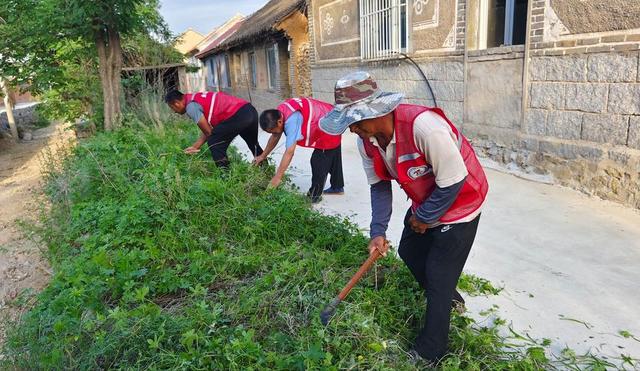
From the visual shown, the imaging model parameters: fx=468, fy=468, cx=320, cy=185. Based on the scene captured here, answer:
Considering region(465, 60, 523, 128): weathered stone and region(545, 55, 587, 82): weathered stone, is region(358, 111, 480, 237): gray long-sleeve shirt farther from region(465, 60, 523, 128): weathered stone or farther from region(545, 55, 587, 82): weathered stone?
region(465, 60, 523, 128): weathered stone

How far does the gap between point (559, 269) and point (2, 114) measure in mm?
23474

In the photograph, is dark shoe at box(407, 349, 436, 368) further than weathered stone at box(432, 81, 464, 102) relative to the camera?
No

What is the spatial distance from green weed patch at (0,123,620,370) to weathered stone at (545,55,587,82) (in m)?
2.71

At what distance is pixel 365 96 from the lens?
6.69ft

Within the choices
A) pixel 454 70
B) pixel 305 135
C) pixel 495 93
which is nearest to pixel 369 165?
pixel 305 135

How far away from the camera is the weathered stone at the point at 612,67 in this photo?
4066 mm

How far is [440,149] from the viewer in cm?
188

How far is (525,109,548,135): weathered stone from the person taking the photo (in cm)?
508

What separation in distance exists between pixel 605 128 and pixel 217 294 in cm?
385

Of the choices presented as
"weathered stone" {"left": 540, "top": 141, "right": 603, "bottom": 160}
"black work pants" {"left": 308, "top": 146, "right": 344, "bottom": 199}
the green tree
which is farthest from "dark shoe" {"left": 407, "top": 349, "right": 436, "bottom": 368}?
the green tree

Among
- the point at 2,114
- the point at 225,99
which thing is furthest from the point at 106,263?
the point at 2,114

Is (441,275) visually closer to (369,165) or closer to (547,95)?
(369,165)

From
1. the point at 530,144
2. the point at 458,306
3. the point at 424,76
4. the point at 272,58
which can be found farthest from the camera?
the point at 272,58

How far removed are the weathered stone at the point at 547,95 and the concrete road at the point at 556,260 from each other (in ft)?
2.83
